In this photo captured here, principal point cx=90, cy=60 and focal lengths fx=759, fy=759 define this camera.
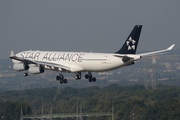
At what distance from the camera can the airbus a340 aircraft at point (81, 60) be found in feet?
364

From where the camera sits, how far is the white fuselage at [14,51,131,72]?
111375 millimetres

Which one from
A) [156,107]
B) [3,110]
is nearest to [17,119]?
[3,110]

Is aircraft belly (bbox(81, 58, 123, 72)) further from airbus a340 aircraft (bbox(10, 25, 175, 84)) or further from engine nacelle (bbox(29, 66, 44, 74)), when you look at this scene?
engine nacelle (bbox(29, 66, 44, 74))

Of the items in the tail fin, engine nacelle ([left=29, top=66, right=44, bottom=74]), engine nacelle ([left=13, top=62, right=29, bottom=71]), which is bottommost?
engine nacelle ([left=29, top=66, right=44, bottom=74])

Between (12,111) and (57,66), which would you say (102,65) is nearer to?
(57,66)

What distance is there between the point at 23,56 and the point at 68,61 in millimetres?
7941

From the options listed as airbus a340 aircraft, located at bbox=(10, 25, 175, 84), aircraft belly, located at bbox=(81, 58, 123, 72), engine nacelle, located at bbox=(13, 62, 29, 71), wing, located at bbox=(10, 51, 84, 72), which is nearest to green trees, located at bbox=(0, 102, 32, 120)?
airbus a340 aircraft, located at bbox=(10, 25, 175, 84)

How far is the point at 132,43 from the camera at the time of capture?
369 feet

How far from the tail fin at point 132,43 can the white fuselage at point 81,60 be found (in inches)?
83.6

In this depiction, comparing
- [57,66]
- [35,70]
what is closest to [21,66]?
[35,70]

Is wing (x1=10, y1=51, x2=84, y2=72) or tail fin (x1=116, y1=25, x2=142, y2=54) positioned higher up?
tail fin (x1=116, y1=25, x2=142, y2=54)

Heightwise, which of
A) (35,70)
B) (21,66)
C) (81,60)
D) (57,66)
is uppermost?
(81,60)

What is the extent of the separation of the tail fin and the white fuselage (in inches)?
83.6

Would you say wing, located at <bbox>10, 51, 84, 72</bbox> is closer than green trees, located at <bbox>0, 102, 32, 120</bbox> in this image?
Yes
